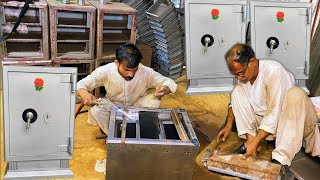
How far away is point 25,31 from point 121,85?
1303 millimetres

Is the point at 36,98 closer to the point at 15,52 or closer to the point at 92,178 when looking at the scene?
the point at 92,178

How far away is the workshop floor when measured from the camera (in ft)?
8.79

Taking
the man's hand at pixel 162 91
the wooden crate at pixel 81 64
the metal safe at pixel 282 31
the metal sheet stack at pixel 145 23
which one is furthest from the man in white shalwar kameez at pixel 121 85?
the metal sheet stack at pixel 145 23

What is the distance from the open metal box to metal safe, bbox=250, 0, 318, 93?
1231 mm

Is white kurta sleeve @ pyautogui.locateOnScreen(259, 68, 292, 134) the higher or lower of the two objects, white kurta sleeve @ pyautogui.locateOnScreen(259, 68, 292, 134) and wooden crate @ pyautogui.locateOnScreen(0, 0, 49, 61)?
the lower

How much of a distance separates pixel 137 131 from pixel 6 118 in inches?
33.3

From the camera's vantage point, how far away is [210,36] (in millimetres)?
3031

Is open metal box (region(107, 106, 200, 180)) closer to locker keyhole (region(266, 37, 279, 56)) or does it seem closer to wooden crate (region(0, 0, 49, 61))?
locker keyhole (region(266, 37, 279, 56))

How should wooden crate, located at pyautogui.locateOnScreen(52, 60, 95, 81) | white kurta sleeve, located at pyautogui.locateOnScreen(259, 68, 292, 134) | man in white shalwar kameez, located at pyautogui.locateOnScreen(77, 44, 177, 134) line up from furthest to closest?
wooden crate, located at pyautogui.locateOnScreen(52, 60, 95, 81)
man in white shalwar kameez, located at pyautogui.locateOnScreen(77, 44, 177, 134)
white kurta sleeve, located at pyautogui.locateOnScreen(259, 68, 292, 134)

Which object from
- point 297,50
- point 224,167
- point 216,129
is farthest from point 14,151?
point 297,50

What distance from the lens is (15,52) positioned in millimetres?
3586

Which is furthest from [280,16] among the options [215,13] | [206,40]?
[206,40]

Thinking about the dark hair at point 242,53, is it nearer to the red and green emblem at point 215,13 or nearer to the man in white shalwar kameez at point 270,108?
the man in white shalwar kameez at point 270,108

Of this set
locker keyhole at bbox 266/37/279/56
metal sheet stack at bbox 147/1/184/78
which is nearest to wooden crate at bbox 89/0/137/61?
metal sheet stack at bbox 147/1/184/78
